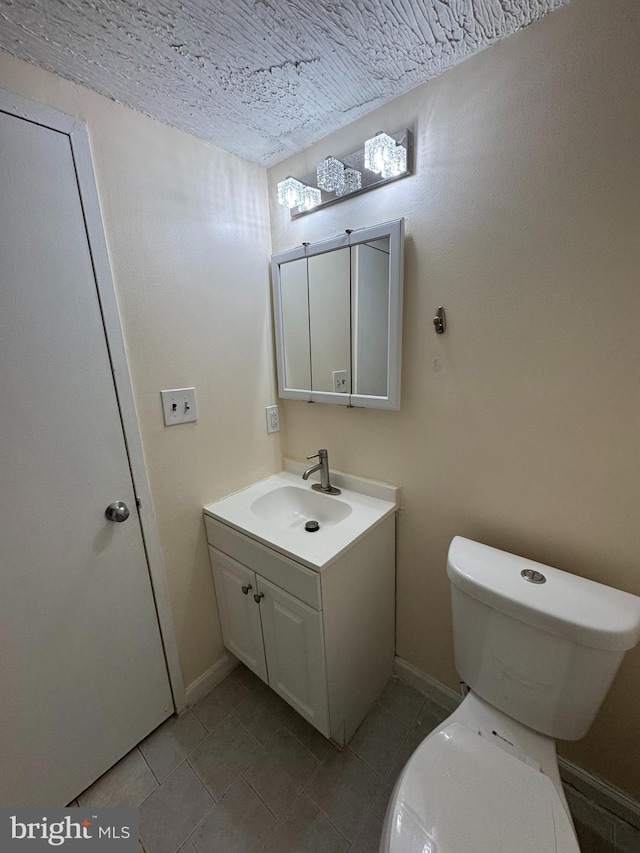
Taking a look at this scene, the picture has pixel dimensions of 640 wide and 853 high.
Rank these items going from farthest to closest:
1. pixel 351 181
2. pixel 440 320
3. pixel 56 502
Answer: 1. pixel 351 181
2. pixel 440 320
3. pixel 56 502

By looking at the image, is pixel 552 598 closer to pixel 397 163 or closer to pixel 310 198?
pixel 397 163

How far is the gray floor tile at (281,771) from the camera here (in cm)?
109

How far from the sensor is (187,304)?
119 centimetres

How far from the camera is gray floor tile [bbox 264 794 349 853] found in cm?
97

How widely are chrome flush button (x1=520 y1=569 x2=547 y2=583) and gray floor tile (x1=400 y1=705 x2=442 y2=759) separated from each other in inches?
30.4

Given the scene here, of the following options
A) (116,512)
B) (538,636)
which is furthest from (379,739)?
(116,512)

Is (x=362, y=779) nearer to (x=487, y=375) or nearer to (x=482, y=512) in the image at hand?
(x=482, y=512)

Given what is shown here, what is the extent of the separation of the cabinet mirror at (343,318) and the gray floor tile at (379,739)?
4.06ft

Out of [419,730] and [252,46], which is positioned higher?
[252,46]

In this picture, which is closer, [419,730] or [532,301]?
[532,301]

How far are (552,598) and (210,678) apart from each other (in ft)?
4.60

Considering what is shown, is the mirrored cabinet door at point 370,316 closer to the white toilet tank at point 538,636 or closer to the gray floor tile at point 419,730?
the white toilet tank at point 538,636

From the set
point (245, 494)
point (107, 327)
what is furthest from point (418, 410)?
point (107, 327)

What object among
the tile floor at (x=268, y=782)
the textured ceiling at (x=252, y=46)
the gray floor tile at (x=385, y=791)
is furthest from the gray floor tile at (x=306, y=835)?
the textured ceiling at (x=252, y=46)
